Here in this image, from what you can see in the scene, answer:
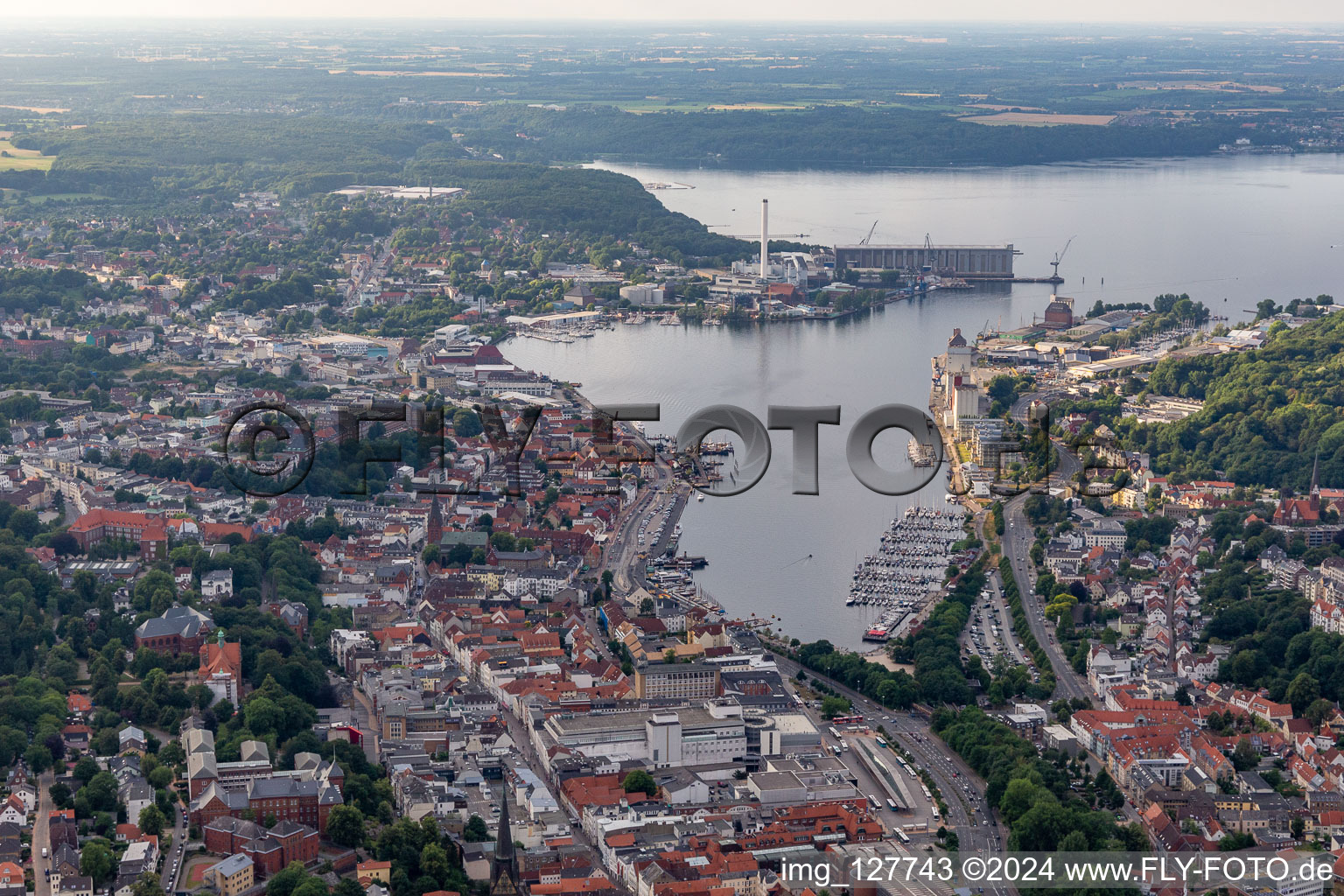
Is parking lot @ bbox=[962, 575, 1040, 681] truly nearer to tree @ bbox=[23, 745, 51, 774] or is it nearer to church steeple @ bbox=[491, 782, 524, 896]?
church steeple @ bbox=[491, 782, 524, 896]

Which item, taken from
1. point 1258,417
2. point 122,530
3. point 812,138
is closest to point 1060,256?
point 1258,417

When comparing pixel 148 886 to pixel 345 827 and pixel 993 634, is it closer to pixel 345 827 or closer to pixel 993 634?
pixel 345 827

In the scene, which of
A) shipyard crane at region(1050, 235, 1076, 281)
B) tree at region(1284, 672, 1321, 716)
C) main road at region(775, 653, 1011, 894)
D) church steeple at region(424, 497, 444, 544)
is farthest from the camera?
shipyard crane at region(1050, 235, 1076, 281)

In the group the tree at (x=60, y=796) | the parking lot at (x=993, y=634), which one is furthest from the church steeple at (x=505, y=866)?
the parking lot at (x=993, y=634)

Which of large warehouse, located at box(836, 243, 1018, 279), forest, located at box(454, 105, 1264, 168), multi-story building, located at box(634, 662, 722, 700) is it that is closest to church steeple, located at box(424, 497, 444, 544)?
multi-story building, located at box(634, 662, 722, 700)

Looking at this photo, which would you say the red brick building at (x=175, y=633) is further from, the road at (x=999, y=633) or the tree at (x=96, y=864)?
the road at (x=999, y=633)

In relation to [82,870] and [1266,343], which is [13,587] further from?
[1266,343]

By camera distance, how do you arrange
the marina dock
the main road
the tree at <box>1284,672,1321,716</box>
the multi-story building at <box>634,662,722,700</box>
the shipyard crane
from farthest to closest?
the shipyard crane < the marina dock < the tree at <box>1284,672,1321,716</box> < the multi-story building at <box>634,662,722,700</box> < the main road

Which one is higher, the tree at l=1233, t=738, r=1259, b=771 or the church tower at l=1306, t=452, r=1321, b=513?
the church tower at l=1306, t=452, r=1321, b=513
